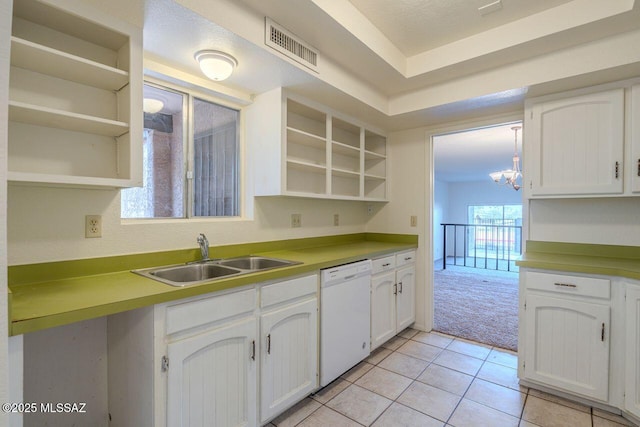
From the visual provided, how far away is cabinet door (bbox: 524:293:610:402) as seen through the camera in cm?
183

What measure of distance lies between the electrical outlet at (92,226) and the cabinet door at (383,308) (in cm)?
187

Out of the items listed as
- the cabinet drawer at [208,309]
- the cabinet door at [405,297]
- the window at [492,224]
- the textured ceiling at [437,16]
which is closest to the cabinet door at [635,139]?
the textured ceiling at [437,16]

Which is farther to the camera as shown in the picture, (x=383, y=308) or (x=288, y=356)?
(x=383, y=308)

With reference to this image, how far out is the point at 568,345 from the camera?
1.93 m

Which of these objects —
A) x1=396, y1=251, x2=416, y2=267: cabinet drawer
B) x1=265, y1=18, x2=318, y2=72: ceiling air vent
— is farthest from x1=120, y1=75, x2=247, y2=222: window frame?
x1=396, y1=251, x2=416, y2=267: cabinet drawer

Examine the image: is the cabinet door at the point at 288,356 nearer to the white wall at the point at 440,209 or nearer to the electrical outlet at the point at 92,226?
the electrical outlet at the point at 92,226

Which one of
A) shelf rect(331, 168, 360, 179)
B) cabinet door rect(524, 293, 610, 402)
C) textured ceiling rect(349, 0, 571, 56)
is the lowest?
cabinet door rect(524, 293, 610, 402)

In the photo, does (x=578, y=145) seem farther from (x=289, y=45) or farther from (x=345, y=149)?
(x=289, y=45)

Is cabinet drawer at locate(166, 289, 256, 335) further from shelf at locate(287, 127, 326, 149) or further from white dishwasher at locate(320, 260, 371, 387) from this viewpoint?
shelf at locate(287, 127, 326, 149)

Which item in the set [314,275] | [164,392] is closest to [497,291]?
[314,275]

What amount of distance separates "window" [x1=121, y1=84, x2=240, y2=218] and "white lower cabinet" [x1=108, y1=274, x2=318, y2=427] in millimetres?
741

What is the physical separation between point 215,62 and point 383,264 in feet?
6.34

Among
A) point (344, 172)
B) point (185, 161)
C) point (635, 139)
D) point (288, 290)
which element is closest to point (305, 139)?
point (344, 172)

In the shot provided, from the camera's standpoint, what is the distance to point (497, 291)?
4520 millimetres
